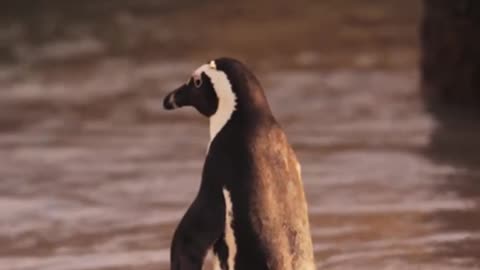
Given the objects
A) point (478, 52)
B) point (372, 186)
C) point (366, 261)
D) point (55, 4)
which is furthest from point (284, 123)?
point (55, 4)

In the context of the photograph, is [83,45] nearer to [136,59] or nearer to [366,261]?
[136,59]

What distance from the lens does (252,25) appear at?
408 inches

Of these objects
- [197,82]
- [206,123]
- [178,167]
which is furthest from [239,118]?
[206,123]

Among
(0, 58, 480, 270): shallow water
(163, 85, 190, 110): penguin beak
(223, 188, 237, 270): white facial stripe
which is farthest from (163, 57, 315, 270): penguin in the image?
(0, 58, 480, 270): shallow water

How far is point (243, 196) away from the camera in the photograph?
3.76m

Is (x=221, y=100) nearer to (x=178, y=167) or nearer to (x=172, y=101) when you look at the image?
(x=172, y=101)

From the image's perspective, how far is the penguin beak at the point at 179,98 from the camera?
409 cm

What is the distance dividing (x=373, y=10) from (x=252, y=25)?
86 centimetres

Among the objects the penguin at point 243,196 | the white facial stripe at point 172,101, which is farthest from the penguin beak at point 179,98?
→ the penguin at point 243,196

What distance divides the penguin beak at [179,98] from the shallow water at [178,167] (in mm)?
972

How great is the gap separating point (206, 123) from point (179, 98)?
3551mm

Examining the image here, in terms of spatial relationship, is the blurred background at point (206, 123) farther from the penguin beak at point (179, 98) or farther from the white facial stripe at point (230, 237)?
the white facial stripe at point (230, 237)

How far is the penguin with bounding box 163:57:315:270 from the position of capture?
374 centimetres

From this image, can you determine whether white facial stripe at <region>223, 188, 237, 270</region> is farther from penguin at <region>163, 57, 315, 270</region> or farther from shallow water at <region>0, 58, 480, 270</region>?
shallow water at <region>0, 58, 480, 270</region>
